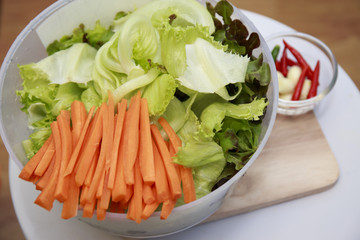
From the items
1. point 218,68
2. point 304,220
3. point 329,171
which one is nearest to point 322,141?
point 329,171

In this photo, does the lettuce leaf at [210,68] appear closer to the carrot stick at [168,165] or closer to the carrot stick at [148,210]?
the carrot stick at [168,165]

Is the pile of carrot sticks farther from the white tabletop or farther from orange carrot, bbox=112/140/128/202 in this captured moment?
the white tabletop

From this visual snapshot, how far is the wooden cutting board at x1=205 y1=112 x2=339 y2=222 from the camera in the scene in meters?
0.93

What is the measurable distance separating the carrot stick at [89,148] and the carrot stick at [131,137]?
0.06m

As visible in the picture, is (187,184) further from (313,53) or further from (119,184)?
(313,53)

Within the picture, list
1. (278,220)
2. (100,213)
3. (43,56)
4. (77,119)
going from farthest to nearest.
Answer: (43,56), (278,220), (77,119), (100,213)

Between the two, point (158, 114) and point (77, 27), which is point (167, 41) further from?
point (77, 27)

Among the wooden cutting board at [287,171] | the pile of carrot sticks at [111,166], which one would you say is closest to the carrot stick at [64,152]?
the pile of carrot sticks at [111,166]

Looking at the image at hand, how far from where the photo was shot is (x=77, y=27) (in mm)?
1056

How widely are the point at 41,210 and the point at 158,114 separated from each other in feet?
1.29

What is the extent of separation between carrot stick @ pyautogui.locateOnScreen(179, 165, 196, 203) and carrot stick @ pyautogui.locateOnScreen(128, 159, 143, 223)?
88mm

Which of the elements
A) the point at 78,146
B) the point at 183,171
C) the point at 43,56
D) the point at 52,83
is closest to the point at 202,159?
the point at 183,171

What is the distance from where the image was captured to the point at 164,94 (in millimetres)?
820

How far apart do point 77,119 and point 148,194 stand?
0.24m
